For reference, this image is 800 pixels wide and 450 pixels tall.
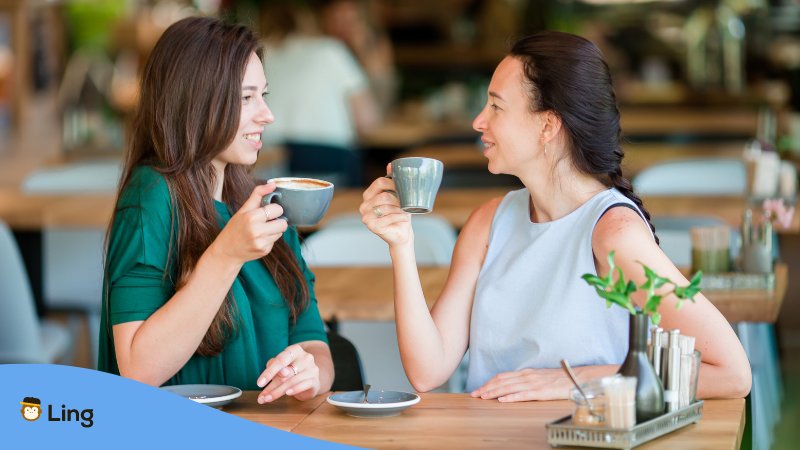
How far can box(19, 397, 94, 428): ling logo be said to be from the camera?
1654 millimetres

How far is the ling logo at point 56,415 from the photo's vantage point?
165 centimetres

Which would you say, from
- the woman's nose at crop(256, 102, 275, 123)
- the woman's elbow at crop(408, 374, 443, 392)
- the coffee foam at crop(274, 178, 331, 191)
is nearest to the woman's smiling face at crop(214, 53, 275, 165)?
the woman's nose at crop(256, 102, 275, 123)

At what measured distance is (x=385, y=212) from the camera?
2033 mm

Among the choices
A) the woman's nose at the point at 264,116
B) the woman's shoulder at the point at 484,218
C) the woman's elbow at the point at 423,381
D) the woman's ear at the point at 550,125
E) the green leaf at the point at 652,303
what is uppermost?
the woman's nose at the point at 264,116

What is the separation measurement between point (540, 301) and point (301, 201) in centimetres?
50

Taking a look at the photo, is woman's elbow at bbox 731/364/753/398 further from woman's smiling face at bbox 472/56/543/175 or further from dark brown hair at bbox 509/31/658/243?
woman's smiling face at bbox 472/56/543/175

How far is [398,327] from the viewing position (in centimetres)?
219

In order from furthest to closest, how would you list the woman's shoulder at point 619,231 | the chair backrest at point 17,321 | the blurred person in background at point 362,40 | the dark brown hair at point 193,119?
the blurred person in background at point 362,40, the chair backrest at point 17,321, the dark brown hair at point 193,119, the woman's shoulder at point 619,231

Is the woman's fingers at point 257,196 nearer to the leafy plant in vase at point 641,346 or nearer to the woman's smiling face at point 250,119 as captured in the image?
the woman's smiling face at point 250,119

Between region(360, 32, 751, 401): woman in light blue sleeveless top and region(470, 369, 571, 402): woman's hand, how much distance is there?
26 millimetres

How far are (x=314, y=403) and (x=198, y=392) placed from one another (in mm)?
182

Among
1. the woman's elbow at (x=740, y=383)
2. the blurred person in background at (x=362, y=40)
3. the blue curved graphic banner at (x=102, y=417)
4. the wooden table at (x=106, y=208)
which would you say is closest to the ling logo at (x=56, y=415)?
the blue curved graphic banner at (x=102, y=417)

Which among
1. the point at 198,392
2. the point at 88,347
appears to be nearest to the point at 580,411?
the point at 198,392

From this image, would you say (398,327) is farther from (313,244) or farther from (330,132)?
(330,132)
